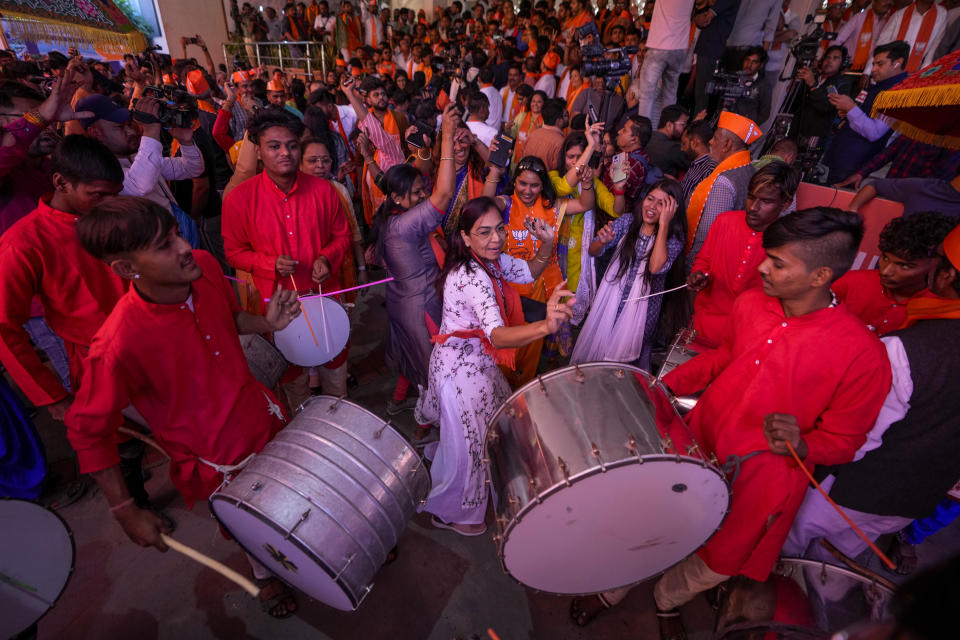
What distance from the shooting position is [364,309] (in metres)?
5.34

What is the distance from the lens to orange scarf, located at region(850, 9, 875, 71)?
7.52 meters

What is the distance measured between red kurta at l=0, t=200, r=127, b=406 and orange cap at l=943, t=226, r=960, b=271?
4010 mm

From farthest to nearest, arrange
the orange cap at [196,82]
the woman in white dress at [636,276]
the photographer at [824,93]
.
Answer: the orange cap at [196,82]
the photographer at [824,93]
the woman in white dress at [636,276]

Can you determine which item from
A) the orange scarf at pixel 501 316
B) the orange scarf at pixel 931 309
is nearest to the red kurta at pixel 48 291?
the orange scarf at pixel 501 316

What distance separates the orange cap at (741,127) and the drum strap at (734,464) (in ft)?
10.5

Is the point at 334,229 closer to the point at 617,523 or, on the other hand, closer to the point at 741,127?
the point at 617,523

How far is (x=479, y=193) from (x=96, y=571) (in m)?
3.92

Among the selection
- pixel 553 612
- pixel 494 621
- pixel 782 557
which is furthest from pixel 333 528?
pixel 782 557

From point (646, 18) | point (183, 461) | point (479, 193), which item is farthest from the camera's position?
point (646, 18)

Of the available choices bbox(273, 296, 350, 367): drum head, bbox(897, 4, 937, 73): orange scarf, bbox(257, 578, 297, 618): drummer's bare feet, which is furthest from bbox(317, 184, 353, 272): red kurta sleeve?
bbox(897, 4, 937, 73): orange scarf

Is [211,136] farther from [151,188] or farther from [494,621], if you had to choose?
[494,621]

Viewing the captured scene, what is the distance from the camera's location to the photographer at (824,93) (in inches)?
240

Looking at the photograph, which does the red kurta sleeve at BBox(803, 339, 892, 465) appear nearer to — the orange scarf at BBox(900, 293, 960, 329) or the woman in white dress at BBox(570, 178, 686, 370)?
the orange scarf at BBox(900, 293, 960, 329)

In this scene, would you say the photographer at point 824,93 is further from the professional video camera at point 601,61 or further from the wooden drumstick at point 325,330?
the wooden drumstick at point 325,330
